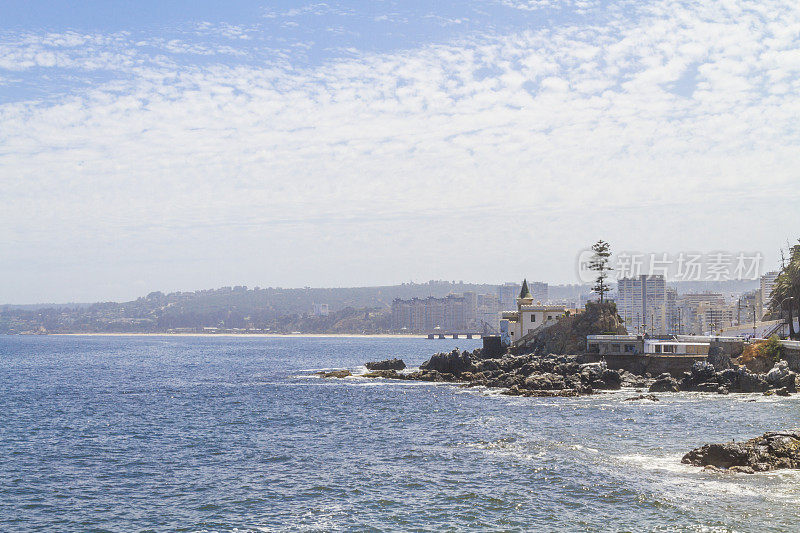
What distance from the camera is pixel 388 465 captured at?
42.8 meters

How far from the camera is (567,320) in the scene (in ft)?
348

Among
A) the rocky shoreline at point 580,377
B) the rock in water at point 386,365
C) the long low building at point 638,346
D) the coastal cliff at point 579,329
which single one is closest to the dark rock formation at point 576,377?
the rocky shoreline at point 580,377

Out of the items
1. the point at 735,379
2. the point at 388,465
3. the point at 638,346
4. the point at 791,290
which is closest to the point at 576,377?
the point at 638,346

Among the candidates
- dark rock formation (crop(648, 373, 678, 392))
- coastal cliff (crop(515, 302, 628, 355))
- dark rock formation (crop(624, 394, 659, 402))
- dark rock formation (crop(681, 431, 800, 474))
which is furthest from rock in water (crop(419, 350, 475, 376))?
dark rock formation (crop(681, 431, 800, 474))

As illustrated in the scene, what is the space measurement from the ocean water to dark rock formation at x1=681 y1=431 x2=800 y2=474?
1194 mm

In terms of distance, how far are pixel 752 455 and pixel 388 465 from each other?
19.8m

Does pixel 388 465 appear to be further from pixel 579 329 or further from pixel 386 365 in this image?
pixel 386 365

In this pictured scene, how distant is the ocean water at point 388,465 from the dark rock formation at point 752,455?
119cm

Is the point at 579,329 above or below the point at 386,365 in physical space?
above

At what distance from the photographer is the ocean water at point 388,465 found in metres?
31.8

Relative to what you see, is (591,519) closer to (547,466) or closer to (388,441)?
(547,466)

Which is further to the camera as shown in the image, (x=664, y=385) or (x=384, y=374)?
(x=384, y=374)

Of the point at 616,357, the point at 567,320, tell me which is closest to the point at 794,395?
the point at 616,357

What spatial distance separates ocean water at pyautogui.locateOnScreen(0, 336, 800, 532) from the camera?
104 feet
